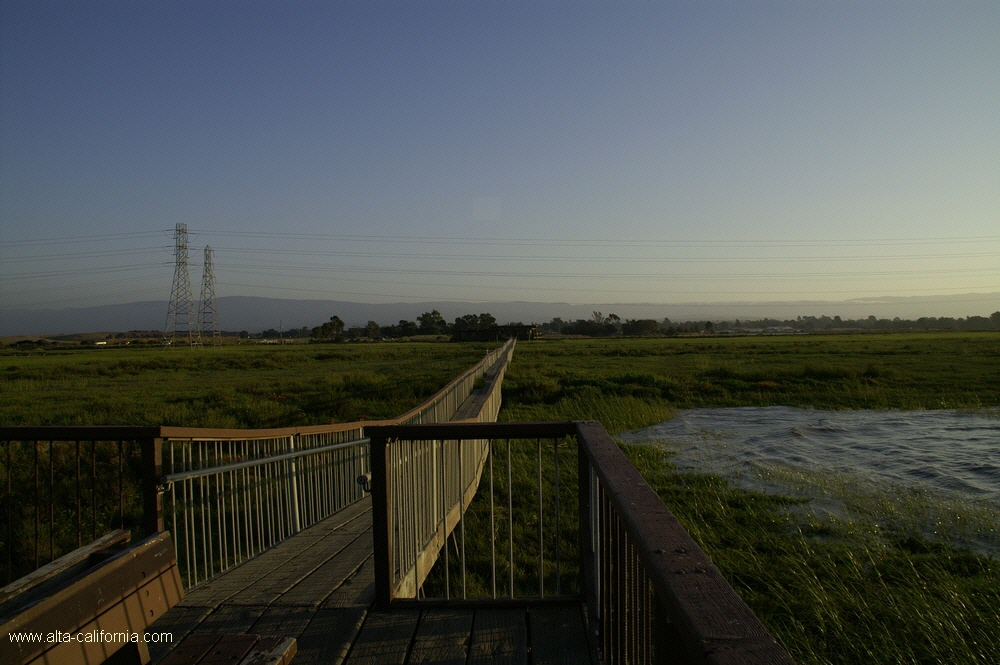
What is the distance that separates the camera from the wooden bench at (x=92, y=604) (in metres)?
1.65

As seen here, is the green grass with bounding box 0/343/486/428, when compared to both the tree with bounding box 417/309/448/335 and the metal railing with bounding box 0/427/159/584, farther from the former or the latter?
the tree with bounding box 417/309/448/335

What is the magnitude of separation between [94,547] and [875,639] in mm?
5577

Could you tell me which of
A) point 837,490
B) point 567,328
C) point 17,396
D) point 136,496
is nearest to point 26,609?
point 136,496

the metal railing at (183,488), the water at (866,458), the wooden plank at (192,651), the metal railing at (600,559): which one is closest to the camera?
the metal railing at (600,559)

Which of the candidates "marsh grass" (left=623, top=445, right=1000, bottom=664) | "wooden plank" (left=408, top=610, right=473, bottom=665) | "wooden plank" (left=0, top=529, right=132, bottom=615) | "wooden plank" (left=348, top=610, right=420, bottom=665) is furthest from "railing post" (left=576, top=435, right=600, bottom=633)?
"marsh grass" (left=623, top=445, right=1000, bottom=664)

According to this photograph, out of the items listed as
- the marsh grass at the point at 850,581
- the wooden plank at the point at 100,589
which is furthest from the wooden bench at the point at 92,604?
the marsh grass at the point at 850,581

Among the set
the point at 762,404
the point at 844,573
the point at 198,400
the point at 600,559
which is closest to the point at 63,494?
the point at 600,559

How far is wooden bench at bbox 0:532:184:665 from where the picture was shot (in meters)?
1.65

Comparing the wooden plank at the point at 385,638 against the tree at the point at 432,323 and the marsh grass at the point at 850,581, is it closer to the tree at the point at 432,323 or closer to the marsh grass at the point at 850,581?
the marsh grass at the point at 850,581

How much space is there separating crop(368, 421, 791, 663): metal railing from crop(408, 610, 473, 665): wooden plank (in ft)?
0.45

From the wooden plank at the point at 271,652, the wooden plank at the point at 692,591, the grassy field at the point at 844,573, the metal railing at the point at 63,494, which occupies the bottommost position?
the grassy field at the point at 844,573

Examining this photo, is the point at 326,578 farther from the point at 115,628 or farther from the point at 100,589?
the point at 100,589

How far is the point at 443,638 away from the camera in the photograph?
3180mm

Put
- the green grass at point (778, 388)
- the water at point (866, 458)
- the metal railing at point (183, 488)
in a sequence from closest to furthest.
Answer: the metal railing at point (183, 488)
the water at point (866, 458)
the green grass at point (778, 388)
